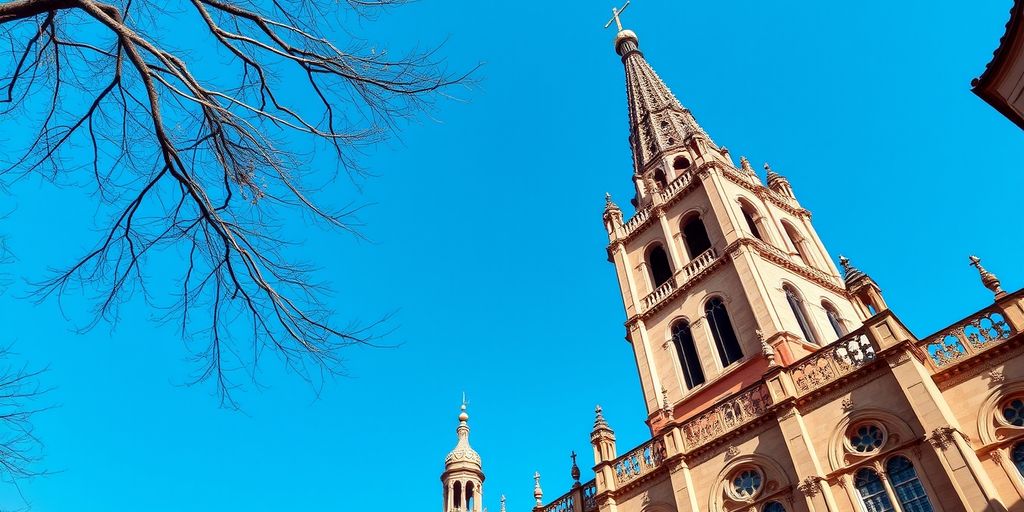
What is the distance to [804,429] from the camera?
55.3 feet

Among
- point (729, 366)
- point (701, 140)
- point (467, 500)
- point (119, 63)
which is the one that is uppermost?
point (701, 140)

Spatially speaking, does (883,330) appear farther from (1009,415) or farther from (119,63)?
(119,63)

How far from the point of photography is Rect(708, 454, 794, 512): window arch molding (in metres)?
16.8

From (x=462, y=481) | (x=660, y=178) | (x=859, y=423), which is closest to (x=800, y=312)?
(x=859, y=423)

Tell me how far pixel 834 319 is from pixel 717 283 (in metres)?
5.36

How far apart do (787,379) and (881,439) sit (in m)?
2.93

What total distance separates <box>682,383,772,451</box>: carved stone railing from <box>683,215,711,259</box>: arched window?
37.0 feet

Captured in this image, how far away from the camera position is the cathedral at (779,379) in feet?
47.7

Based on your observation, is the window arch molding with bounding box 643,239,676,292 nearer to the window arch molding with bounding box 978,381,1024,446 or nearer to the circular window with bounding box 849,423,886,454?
the circular window with bounding box 849,423,886,454

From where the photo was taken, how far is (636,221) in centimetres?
3344

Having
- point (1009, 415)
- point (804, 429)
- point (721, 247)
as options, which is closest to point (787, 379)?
point (804, 429)

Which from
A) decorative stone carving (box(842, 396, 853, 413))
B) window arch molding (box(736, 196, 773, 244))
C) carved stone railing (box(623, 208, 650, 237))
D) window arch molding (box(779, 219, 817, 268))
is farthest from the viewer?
carved stone railing (box(623, 208, 650, 237))

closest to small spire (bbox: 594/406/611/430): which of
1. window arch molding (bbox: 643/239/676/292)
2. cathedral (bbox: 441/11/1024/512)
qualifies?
cathedral (bbox: 441/11/1024/512)

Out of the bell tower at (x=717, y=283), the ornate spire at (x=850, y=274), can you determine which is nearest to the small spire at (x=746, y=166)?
the bell tower at (x=717, y=283)
